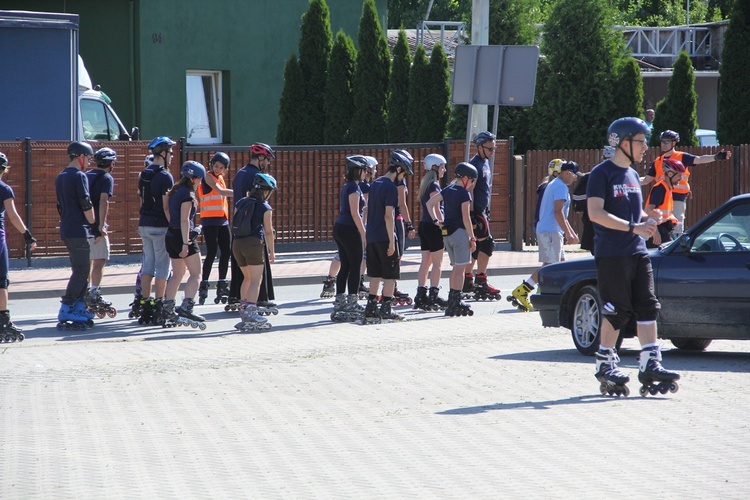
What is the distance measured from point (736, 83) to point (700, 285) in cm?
1933

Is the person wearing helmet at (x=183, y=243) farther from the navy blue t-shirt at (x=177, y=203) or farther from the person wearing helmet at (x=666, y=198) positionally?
the person wearing helmet at (x=666, y=198)

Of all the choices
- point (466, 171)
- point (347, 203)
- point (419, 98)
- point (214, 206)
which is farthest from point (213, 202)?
point (419, 98)

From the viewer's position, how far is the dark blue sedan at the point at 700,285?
973 centimetres

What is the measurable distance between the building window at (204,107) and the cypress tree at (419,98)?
5.84 metres

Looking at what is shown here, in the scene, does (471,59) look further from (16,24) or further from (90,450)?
(90,450)

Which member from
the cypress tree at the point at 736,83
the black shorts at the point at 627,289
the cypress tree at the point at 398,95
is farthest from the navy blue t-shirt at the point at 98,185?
the cypress tree at the point at 736,83

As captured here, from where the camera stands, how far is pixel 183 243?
1244cm

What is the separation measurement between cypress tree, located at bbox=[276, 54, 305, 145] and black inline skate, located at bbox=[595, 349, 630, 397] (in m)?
21.3

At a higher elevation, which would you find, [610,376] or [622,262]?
[622,262]

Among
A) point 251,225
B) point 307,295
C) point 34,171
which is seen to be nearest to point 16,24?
point 34,171

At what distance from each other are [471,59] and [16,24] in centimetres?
674

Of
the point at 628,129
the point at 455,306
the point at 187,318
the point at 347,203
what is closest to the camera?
the point at 628,129

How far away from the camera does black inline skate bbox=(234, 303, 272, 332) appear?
12367 millimetres

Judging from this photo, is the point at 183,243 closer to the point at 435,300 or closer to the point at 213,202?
the point at 213,202
